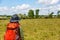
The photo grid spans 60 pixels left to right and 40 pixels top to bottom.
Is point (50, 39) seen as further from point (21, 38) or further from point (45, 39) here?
point (21, 38)

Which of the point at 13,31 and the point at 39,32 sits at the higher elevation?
the point at 13,31

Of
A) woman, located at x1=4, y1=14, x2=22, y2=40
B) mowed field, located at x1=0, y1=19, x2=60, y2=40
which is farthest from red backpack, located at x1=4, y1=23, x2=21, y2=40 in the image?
mowed field, located at x1=0, y1=19, x2=60, y2=40

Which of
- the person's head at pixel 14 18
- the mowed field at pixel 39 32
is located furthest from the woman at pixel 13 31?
the mowed field at pixel 39 32

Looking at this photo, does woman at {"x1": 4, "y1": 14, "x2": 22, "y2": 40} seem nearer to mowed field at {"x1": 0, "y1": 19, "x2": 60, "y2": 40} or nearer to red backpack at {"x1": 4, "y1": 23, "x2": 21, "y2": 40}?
A: red backpack at {"x1": 4, "y1": 23, "x2": 21, "y2": 40}

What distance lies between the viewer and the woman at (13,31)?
3723mm

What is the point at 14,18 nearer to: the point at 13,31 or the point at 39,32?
the point at 13,31

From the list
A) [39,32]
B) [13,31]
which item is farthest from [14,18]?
[39,32]

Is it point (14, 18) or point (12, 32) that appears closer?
point (12, 32)

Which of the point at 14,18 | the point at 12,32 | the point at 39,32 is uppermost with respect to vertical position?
the point at 14,18

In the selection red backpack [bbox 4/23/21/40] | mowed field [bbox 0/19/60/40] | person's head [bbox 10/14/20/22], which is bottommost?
mowed field [bbox 0/19/60/40]

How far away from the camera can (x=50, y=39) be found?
12.4 m

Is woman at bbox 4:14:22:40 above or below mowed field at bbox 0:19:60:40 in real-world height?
above

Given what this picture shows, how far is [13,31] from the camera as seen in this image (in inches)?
148

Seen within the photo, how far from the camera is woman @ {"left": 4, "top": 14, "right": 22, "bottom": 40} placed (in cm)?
372
